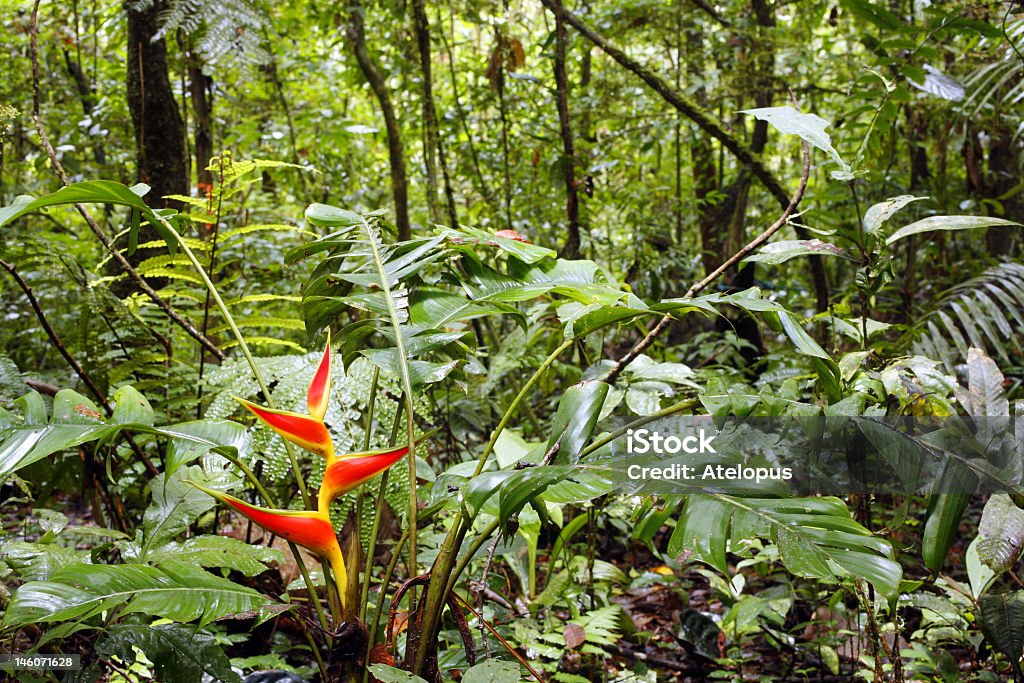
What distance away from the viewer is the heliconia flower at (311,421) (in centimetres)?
105

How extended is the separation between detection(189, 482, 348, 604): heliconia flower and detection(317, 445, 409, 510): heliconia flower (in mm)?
28

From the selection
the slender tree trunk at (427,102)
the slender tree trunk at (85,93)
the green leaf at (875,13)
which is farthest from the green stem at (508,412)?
the slender tree trunk at (85,93)

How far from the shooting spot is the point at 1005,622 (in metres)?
1.23

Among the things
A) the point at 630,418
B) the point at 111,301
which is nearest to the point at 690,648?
the point at 630,418

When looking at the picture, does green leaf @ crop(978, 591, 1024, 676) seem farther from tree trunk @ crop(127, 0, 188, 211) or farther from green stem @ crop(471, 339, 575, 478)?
tree trunk @ crop(127, 0, 188, 211)

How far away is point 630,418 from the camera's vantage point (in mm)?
1572

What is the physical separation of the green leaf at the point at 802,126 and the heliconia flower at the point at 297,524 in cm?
108

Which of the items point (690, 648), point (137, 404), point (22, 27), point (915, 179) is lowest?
point (690, 648)

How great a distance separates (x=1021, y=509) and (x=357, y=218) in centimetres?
129

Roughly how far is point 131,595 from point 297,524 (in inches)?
11.7

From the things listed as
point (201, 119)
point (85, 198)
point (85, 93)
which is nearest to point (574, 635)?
point (85, 198)

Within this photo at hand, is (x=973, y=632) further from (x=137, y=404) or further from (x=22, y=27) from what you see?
(x=22, y=27)

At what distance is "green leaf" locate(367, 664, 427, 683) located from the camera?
0.93 meters

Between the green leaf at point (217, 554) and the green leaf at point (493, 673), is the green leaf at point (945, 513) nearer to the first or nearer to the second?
the green leaf at point (493, 673)
